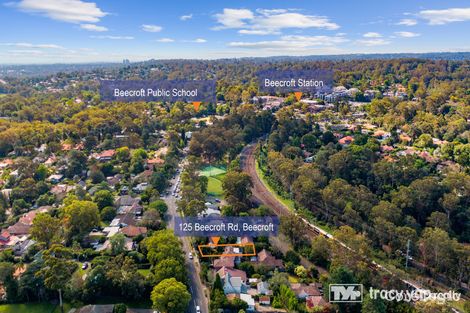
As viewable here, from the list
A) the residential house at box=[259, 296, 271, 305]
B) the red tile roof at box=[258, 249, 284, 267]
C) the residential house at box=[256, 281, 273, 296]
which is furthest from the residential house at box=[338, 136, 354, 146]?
the residential house at box=[259, 296, 271, 305]

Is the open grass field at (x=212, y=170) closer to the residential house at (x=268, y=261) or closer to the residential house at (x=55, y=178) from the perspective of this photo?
the residential house at (x=55, y=178)

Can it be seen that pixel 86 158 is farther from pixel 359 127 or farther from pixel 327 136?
pixel 359 127

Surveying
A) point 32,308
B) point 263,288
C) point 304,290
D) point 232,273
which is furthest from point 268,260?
point 32,308

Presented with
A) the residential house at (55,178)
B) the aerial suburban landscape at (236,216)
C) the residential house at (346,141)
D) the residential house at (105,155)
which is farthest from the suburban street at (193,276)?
the residential house at (346,141)

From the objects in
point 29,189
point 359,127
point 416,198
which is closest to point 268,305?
point 416,198

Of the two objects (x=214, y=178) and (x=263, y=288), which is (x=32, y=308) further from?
(x=214, y=178)

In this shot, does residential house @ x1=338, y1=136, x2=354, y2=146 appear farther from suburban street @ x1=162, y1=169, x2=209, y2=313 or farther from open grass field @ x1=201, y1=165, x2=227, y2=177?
suburban street @ x1=162, y1=169, x2=209, y2=313
